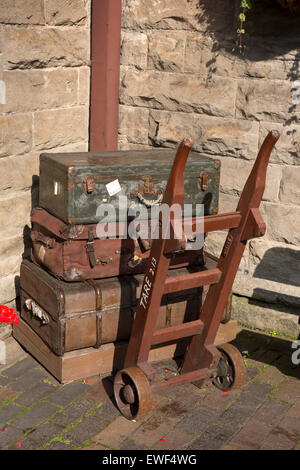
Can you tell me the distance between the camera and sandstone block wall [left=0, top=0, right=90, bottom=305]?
4695 millimetres

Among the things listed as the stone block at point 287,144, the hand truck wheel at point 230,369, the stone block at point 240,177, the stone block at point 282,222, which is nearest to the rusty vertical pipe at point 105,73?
the stone block at point 240,177

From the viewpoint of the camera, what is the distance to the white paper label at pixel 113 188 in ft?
14.5

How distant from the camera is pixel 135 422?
13.2 feet

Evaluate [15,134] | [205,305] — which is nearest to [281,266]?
[205,305]

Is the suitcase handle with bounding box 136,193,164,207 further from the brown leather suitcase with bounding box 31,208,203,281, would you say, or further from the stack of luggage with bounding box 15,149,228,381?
the brown leather suitcase with bounding box 31,208,203,281

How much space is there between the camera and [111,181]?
4.42m

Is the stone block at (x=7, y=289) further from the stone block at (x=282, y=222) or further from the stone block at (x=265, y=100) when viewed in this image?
the stone block at (x=265, y=100)

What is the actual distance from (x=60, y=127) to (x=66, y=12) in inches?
34.9

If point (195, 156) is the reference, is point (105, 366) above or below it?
below

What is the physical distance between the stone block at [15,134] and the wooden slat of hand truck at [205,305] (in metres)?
1.58
